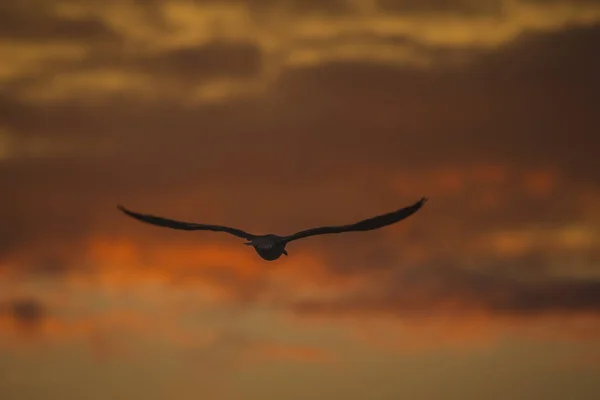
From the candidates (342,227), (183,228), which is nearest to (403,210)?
(342,227)

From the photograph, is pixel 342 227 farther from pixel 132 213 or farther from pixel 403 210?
pixel 132 213

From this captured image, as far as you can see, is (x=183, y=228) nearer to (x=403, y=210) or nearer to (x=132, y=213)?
(x=132, y=213)

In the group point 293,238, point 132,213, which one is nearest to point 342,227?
point 293,238

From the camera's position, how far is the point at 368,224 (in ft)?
484

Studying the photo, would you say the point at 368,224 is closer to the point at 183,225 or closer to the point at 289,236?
the point at 289,236

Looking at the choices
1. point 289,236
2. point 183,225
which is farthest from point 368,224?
point 183,225

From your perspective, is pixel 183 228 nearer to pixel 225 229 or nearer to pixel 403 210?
pixel 225 229

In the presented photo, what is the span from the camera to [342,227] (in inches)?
5723

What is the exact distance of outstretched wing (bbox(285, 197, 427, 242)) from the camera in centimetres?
14538

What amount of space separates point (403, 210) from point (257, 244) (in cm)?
985

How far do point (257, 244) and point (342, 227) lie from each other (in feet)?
19.7

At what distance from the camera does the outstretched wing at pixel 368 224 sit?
14538cm

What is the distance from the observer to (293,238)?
147 metres

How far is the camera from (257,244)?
147375mm
